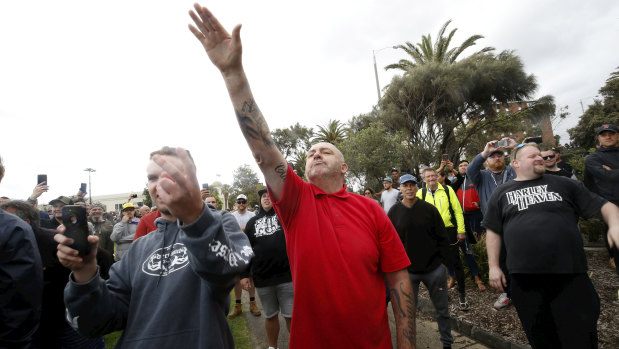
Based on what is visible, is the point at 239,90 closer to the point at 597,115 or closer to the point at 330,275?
the point at 330,275

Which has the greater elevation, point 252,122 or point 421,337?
point 252,122

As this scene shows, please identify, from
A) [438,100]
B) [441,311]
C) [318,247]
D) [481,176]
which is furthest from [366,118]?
[318,247]

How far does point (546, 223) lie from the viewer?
9.30 feet

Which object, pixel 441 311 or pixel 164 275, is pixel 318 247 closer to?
pixel 164 275

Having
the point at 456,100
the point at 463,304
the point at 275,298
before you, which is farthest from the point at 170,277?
the point at 456,100

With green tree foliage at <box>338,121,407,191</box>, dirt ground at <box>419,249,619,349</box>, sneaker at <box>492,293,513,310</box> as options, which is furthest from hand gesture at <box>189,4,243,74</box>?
green tree foliage at <box>338,121,407,191</box>

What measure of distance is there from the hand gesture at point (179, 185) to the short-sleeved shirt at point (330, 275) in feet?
2.45

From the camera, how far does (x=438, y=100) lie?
2089 cm

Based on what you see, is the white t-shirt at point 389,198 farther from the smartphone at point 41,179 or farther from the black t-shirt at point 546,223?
the smartphone at point 41,179

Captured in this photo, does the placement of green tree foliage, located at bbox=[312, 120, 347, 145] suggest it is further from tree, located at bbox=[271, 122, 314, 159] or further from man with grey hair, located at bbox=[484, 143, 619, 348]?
man with grey hair, located at bbox=[484, 143, 619, 348]

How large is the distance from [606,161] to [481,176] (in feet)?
5.13

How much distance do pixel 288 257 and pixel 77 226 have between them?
4.67 feet

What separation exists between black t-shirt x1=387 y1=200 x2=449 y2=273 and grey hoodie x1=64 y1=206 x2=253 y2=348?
3.09m

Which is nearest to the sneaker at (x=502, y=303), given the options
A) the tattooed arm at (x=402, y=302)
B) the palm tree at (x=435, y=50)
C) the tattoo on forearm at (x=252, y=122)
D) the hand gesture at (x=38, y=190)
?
the tattooed arm at (x=402, y=302)
